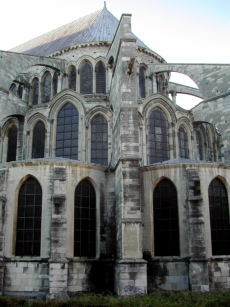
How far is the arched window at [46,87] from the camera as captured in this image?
25.8m

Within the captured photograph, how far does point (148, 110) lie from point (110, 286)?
10230 millimetres

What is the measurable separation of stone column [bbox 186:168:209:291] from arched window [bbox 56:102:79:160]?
7.94 m

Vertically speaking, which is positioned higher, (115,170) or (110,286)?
(115,170)

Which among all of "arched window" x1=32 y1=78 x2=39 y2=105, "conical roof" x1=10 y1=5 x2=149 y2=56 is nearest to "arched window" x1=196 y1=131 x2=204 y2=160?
"conical roof" x1=10 y1=5 x2=149 y2=56

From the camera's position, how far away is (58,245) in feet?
49.8

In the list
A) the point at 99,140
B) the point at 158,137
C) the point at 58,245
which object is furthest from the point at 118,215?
the point at 158,137

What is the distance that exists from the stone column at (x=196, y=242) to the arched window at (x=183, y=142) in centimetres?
668

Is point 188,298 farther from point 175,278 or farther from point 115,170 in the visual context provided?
point 115,170

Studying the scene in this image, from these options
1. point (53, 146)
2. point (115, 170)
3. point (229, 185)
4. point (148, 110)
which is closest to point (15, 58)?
point (53, 146)

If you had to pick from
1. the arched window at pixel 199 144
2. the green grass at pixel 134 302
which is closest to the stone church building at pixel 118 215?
the green grass at pixel 134 302

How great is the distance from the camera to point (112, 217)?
56.7ft

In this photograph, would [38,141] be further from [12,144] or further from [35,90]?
[35,90]

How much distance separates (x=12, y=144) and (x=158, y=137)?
881 centimetres

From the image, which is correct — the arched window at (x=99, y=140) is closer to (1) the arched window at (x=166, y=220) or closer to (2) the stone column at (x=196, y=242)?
(1) the arched window at (x=166, y=220)
